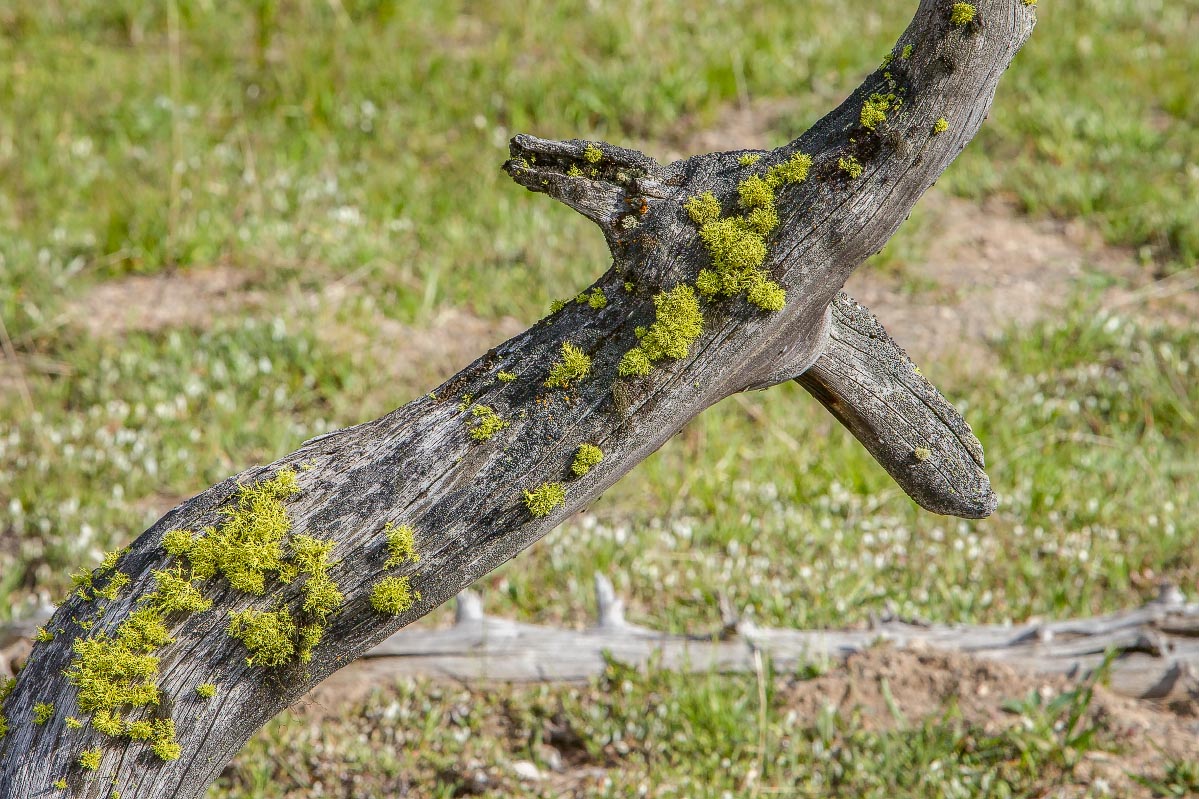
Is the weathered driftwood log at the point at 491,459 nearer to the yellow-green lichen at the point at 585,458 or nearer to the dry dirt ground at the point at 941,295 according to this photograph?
the yellow-green lichen at the point at 585,458

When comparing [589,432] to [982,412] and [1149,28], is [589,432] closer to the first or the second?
[982,412]

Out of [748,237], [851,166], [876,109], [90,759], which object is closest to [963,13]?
[876,109]

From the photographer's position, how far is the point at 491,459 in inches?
104

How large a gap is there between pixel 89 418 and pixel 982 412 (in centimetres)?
585

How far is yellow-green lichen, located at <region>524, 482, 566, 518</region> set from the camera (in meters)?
2.64

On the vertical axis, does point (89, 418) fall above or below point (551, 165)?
above

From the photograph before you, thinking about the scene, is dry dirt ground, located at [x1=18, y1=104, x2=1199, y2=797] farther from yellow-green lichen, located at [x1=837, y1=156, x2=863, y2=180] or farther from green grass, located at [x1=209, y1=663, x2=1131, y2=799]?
yellow-green lichen, located at [x1=837, y1=156, x2=863, y2=180]

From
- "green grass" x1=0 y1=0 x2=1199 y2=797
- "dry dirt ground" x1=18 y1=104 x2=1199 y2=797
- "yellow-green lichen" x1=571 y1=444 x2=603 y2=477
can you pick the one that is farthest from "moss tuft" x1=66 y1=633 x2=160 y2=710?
"dry dirt ground" x1=18 y1=104 x2=1199 y2=797

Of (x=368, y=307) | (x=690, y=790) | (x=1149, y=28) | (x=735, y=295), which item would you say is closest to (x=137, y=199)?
(x=368, y=307)

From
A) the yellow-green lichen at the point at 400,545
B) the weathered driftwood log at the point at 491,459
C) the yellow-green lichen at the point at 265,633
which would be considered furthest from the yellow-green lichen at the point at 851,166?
the yellow-green lichen at the point at 265,633

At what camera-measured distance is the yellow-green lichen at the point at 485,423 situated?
2654mm

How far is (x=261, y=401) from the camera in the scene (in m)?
6.94

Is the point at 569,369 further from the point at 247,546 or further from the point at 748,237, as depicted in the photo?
the point at 247,546

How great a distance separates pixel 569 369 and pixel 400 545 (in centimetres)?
62
